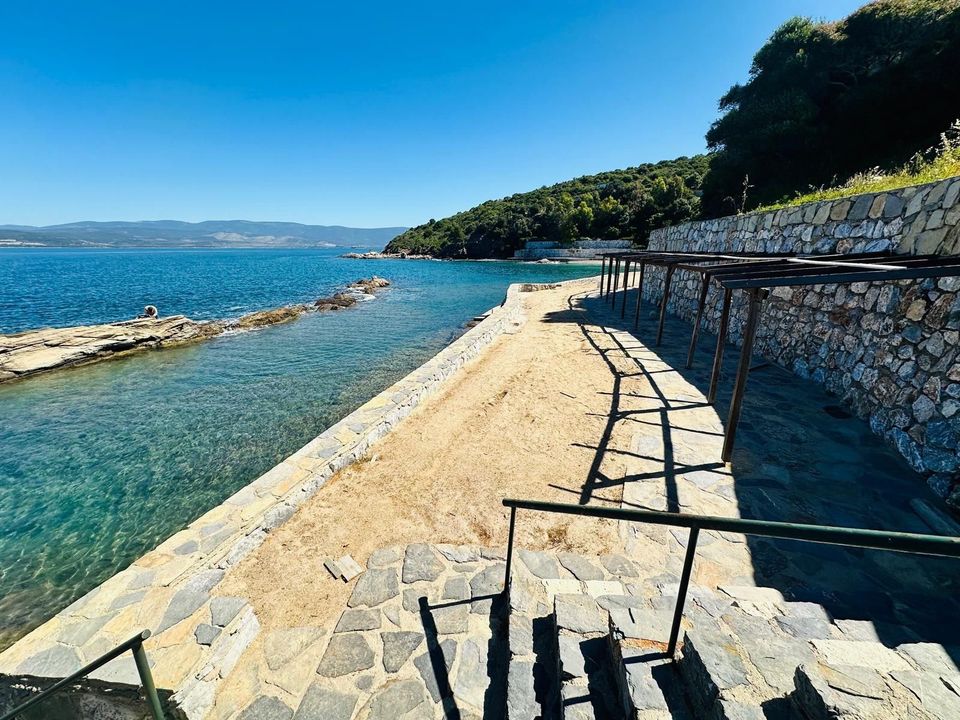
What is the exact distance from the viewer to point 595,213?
71.4 m

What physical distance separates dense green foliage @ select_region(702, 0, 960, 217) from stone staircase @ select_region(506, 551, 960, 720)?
19.5 metres

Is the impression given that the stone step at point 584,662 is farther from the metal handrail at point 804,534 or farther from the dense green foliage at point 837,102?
the dense green foliage at point 837,102

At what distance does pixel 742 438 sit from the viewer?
21.6 feet

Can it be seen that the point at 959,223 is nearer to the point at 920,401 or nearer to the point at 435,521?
the point at 920,401

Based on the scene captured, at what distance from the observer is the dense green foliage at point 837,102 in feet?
61.2

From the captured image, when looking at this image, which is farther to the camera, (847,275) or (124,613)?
(847,275)

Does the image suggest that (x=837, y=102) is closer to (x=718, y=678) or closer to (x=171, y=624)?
(x=718, y=678)

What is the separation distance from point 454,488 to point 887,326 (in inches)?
302

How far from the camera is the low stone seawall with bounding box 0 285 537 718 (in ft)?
10.4

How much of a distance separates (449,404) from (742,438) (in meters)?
5.89

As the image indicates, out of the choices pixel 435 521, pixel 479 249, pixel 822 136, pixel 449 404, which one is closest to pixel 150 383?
pixel 449 404

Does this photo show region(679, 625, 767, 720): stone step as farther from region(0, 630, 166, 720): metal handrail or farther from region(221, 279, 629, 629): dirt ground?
region(0, 630, 166, 720): metal handrail

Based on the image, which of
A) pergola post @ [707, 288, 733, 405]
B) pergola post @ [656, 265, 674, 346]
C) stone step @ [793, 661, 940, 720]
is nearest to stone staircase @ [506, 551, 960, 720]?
stone step @ [793, 661, 940, 720]

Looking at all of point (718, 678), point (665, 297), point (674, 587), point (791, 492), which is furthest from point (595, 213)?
point (718, 678)
